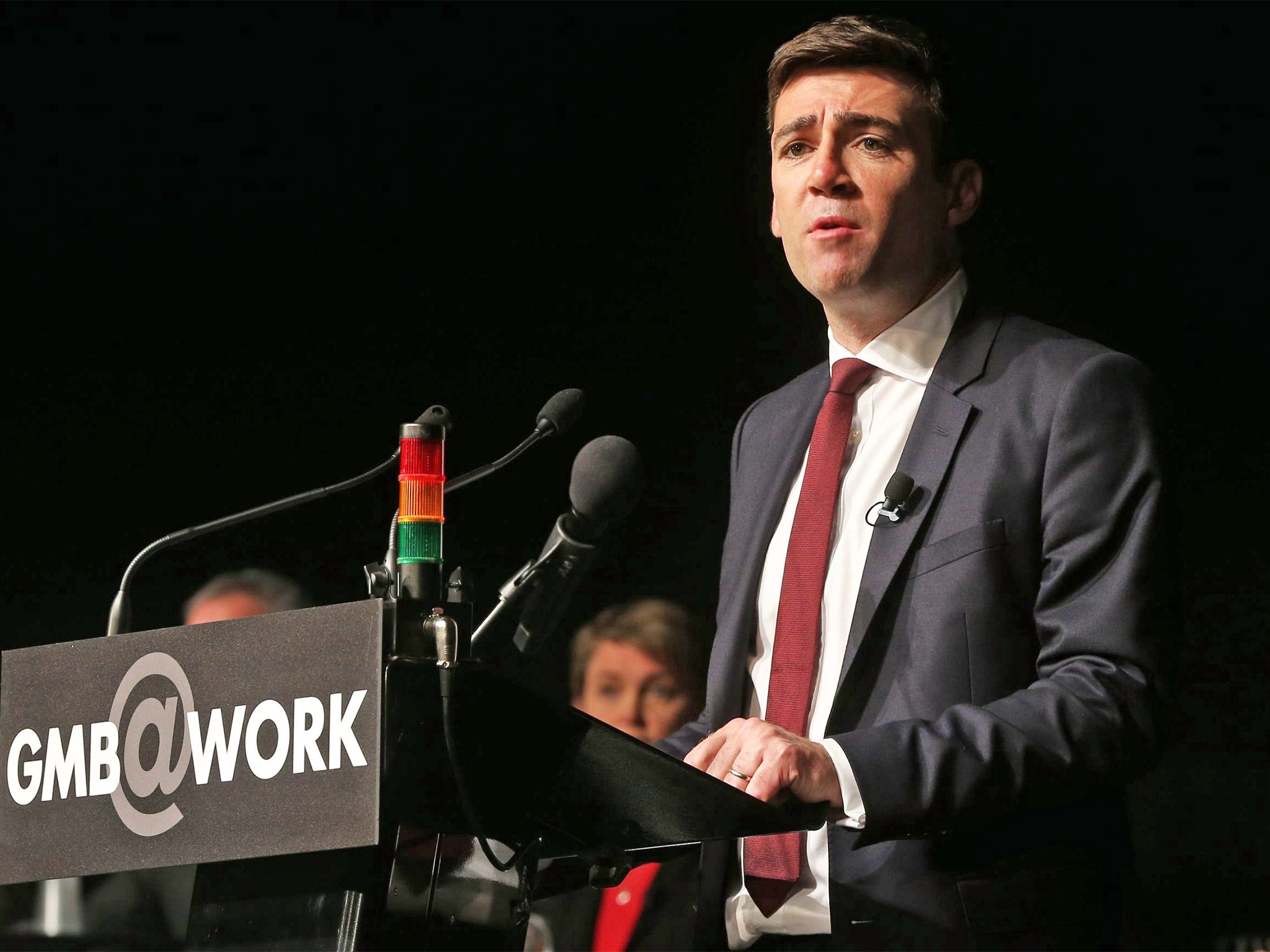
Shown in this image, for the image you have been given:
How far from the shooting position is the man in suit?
1.47 m

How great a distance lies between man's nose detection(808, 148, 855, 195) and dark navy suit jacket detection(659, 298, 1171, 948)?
0.96 feet

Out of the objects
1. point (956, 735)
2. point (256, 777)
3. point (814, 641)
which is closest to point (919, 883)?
point (956, 735)

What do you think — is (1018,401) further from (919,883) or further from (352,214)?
(352,214)

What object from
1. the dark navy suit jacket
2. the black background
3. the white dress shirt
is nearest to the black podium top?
the dark navy suit jacket

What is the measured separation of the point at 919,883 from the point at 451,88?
110 inches

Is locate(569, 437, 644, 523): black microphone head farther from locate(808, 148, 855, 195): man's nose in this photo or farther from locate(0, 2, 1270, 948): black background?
locate(0, 2, 1270, 948): black background

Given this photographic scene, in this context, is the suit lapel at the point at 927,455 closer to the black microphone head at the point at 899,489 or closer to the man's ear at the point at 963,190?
the black microphone head at the point at 899,489

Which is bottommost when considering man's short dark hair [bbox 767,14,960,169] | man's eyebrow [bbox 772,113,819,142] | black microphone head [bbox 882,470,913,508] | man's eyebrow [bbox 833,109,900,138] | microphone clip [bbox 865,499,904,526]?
microphone clip [bbox 865,499,904,526]

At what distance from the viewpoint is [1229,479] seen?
11.0 feet

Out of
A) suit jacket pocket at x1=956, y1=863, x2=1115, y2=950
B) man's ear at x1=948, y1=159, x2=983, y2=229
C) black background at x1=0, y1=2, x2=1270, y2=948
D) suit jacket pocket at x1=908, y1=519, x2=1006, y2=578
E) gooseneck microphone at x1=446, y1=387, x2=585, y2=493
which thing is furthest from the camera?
black background at x1=0, y1=2, x2=1270, y2=948

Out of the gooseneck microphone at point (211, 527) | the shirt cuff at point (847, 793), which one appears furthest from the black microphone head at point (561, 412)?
the shirt cuff at point (847, 793)

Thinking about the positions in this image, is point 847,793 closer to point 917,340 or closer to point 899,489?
point 899,489

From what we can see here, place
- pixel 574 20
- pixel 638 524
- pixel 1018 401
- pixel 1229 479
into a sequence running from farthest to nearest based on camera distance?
pixel 638 524 → pixel 574 20 → pixel 1229 479 → pixel 1018 401

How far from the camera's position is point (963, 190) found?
77.9 inches
